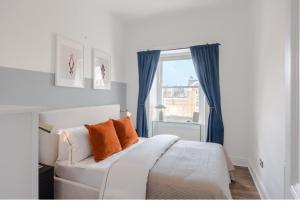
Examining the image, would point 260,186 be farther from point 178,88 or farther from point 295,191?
point 178,88

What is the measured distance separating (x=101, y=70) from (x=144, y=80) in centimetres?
98

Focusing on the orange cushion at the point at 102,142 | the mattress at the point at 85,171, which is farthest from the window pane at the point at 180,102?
the mattress at the point at 85,171

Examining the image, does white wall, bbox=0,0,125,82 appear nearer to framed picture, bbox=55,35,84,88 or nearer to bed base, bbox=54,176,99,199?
framed picture, bbox=55,35,84,88

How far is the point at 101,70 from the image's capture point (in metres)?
3.20

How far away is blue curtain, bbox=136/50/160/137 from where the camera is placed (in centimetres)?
378

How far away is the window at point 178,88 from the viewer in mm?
3781

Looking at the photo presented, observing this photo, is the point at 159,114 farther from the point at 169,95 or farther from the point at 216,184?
the point at 216,184

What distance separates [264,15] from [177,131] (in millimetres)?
2388

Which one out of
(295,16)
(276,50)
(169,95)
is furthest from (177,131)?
(295,16)

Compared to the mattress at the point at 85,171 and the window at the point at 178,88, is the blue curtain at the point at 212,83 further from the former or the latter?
the mattress at the point at 85,171

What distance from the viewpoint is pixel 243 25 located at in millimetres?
3229

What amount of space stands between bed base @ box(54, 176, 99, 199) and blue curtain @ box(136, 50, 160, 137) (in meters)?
2.08

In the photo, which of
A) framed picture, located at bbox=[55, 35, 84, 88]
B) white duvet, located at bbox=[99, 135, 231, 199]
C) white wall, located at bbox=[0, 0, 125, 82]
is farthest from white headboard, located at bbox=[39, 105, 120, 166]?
white duvet, located at bbox=[99, 135, 231, 199]

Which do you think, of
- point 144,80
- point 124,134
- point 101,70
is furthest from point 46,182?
point 144,80
